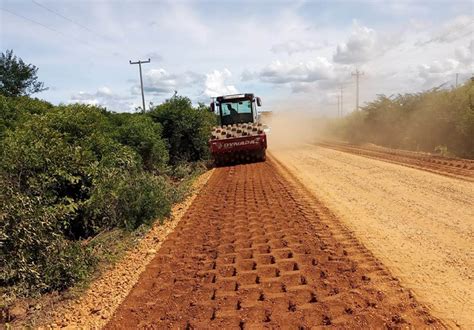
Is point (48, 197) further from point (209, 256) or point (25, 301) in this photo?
point (209, 256)

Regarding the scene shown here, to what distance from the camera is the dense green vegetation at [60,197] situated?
5473mm

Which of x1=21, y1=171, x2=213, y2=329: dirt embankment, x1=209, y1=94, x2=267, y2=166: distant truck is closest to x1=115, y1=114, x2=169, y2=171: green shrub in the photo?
x1=209, y1=94, x2=267, y2=166: distant truck

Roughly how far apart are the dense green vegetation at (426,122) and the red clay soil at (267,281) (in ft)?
55.2

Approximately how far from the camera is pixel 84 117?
30.1 ft

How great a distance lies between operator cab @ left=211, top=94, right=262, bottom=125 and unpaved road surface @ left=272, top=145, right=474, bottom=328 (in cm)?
739

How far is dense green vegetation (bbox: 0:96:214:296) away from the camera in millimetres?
5473

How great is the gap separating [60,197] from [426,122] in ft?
78.7

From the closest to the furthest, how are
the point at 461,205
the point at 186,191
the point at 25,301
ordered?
the point at 25,301 < the point at 461,205 < the point at 186,191

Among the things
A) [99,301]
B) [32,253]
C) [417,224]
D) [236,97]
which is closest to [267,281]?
[99,301]

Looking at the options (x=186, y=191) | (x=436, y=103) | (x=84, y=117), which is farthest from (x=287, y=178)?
(x=436, y=103)

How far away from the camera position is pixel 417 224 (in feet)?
24.1

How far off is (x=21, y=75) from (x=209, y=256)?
38.7m

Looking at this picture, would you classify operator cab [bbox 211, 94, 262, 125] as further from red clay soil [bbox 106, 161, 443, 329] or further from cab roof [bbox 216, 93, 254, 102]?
red clay soil [bbox 106, 161, 443, 329]

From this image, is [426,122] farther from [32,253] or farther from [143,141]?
[32,253]
